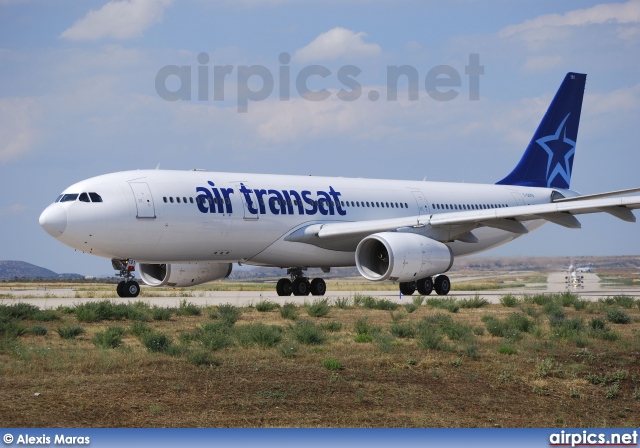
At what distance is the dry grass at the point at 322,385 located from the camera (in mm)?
11500

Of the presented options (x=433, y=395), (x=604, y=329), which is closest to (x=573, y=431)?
(x=433, y=395)

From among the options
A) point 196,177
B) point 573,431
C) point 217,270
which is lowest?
point 573,431

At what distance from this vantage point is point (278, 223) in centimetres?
3048

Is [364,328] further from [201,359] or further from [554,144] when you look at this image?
[554,144]

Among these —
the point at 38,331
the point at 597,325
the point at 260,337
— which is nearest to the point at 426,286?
the point at 597,325

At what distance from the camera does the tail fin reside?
135 feet

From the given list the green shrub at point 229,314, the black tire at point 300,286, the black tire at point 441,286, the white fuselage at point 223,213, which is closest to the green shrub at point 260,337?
the green shrub at point 229,314

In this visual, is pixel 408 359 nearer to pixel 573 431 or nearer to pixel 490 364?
pixel 490 364

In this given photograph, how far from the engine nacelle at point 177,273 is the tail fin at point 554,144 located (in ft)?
50.5

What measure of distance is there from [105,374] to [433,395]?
174 inches

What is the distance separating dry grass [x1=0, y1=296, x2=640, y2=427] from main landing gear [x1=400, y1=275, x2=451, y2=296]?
14648 millimetres

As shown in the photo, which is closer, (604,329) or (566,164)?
(604,329)

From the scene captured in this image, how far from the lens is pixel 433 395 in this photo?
12984 millimetres

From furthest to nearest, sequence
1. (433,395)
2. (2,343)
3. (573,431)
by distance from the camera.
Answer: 1. (2,343)
2. (433,395)
3. (573,431)
